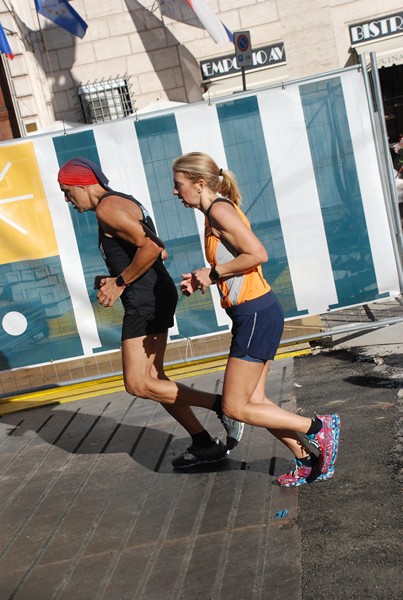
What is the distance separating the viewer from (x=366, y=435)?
580cm

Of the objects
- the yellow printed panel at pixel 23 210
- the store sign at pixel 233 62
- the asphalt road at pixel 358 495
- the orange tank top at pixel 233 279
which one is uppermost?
the store sign at pixel 233 62

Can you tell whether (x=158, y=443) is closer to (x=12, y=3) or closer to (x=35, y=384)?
(x=35, y=384)

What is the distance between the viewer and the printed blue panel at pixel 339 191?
7.80 metres

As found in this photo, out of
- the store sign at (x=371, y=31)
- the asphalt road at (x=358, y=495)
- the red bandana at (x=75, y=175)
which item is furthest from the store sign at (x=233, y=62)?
the red bandana at (x=75, y=175)

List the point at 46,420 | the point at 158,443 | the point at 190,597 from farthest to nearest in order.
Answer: the point at 46,420
the point at 158,443
the point at 190,597

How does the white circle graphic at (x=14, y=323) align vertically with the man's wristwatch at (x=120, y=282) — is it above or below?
below

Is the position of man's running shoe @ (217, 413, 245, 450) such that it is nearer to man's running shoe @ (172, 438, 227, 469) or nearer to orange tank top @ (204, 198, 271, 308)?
man's running shoe @ (172, 438, 227, 469)

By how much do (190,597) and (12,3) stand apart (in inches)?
633

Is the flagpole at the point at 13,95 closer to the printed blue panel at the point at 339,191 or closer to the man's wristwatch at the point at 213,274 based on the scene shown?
the printed blue panel at the point at 339,191

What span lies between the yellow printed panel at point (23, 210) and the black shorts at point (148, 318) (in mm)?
2453

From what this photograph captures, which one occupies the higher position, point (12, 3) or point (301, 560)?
point (12, 3)

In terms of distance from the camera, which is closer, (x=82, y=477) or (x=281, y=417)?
(x=281, y=417)

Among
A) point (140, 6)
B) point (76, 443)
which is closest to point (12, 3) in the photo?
point (140, 6)

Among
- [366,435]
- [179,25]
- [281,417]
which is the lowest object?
[366,435]
